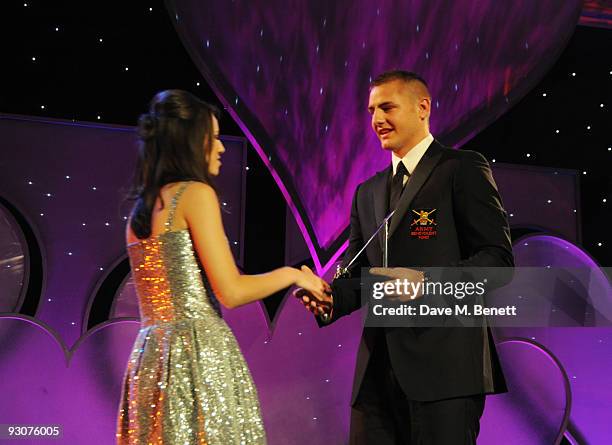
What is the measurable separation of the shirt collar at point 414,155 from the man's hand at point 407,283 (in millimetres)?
320

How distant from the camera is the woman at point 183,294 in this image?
5.16ft

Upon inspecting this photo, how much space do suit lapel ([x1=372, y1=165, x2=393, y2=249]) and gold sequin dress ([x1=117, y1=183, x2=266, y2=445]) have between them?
63cm

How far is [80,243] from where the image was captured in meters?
2.76

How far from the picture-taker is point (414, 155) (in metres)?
2.14

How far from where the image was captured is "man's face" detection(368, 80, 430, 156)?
218cm

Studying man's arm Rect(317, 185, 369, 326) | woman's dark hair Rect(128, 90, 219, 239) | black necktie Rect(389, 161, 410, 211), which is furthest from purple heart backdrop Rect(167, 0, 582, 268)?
woman's dark hair Rect(128, 90, 219, 239)

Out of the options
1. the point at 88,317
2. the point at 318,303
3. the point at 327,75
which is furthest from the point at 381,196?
the point at 88,317

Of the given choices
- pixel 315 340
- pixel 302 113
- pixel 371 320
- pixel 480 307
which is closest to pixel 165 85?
pixel 302 113

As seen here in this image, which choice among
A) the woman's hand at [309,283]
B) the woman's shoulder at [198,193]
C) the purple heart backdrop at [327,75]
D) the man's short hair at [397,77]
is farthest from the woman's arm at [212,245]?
the purple heart backdrop at [327,75]

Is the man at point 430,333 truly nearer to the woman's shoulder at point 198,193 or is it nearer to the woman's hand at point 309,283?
the woman's hand at point 309,283

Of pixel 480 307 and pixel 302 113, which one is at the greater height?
pixel 302 113

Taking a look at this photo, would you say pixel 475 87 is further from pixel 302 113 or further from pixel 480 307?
pixel 480 307

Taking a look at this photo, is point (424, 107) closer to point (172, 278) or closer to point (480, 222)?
point (480, 222)

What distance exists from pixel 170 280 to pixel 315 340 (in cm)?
132
